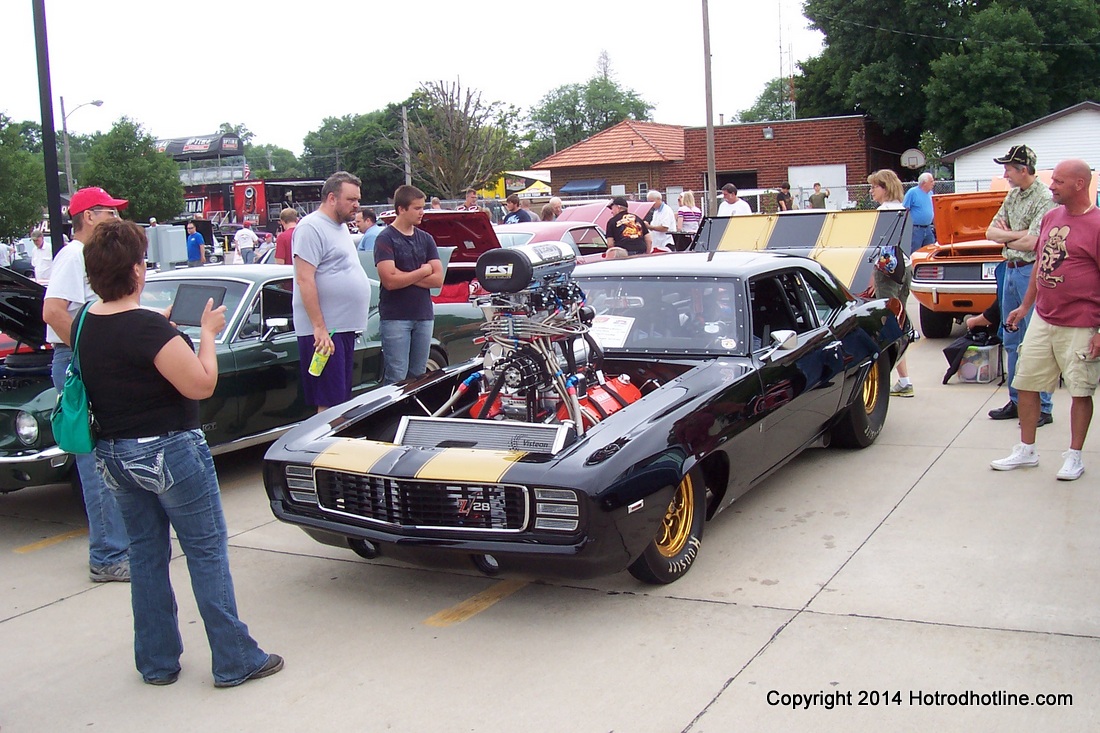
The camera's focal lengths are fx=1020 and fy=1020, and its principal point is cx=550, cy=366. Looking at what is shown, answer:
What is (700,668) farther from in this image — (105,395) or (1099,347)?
(1099,347)

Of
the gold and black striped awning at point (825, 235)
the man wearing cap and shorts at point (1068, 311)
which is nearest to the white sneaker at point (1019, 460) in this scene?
the man wearing cap and shorts at point (1068, 311)

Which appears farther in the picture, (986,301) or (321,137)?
(321,137)

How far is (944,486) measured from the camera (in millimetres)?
5969

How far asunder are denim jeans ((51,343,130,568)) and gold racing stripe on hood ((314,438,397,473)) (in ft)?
4.23

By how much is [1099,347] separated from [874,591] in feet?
7.21

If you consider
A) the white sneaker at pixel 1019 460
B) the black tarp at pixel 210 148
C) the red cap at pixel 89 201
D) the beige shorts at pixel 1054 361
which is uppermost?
the black tarp at pixel 210 148

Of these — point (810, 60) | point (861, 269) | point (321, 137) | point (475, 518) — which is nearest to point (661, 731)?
point (475, 518)

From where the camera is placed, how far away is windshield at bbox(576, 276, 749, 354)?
5586 millimetres

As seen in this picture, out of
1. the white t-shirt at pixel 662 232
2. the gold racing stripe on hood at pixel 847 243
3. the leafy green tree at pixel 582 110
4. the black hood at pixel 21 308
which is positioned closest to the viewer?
the black hood at pixel 21 308

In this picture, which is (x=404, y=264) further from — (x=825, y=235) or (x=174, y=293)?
(x=825, y=235)

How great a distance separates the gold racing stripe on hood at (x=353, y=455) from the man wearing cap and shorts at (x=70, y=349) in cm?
125

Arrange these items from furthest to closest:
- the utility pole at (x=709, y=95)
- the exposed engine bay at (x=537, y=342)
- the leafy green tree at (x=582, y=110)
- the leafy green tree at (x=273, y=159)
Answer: the leafy green tree at (x=273, y=159), the leafy green tree at (x=582, y=110), the utility pole at (x=709, y=95), the exposed engine bay at (x=537, y=342)

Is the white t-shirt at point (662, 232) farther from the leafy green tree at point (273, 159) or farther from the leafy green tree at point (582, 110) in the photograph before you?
the leafy green tree at point (273, 159)

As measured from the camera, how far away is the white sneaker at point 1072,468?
587 centimetres
